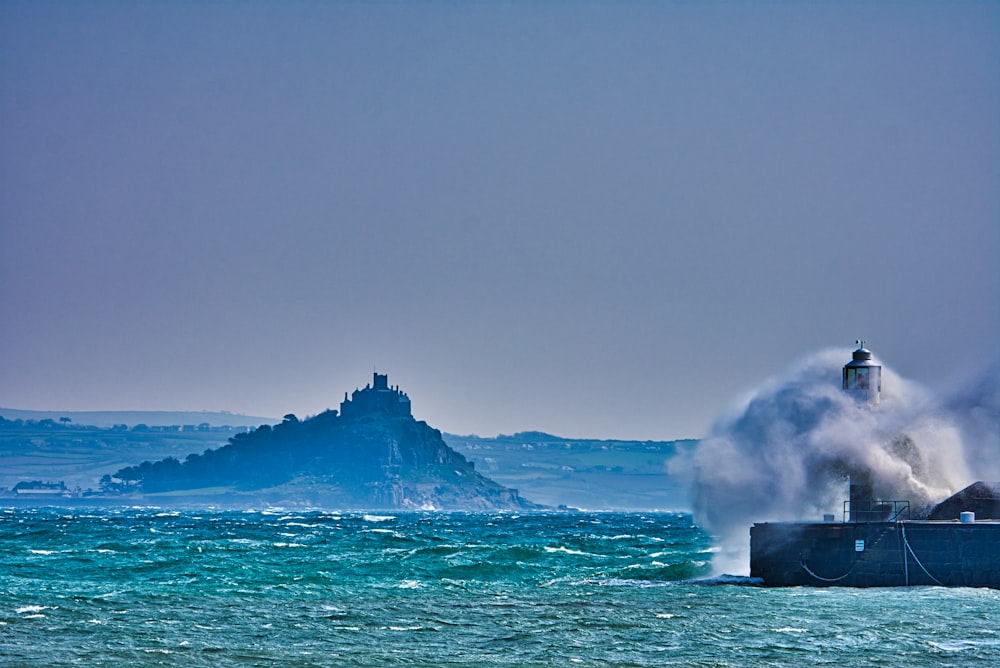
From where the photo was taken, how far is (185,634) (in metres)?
30.7

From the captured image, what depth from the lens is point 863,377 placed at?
4550 cm

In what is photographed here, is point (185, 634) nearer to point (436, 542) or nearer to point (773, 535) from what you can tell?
point (773, 535)

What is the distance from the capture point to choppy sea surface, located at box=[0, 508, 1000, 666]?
1089 inches

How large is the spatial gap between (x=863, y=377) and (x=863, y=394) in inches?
31.2

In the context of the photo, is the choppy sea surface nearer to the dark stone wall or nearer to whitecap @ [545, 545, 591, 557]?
the dark stone wall

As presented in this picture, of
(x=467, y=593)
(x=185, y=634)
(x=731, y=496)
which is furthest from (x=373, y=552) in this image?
(x=185, y=634)

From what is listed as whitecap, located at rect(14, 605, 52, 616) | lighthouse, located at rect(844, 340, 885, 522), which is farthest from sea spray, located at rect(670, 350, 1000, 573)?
whitecap, located at rect(14, 605, 52, 616)

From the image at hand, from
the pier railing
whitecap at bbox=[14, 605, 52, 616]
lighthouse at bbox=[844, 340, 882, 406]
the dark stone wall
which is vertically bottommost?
whitecap at bbox=[14, 605, 52, 616]

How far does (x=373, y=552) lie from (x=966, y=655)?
36.9 meters

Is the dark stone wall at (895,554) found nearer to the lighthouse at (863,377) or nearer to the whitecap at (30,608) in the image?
the lighthouse at (863,377)

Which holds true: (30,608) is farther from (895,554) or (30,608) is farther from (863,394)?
(863,394)

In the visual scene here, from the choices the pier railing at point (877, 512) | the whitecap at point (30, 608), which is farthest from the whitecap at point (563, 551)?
the whitecap at point (30, 608)

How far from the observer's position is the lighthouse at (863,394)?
42.5 m

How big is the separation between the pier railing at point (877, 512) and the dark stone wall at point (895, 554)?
4.12 metres
